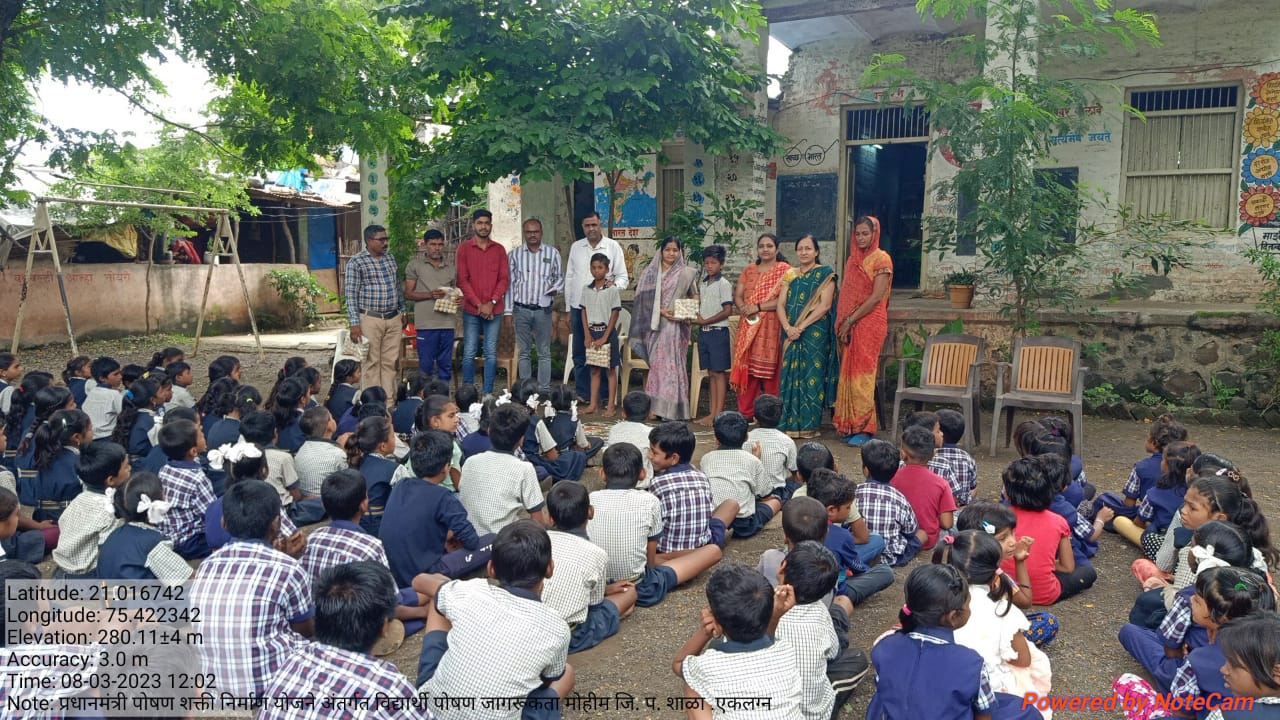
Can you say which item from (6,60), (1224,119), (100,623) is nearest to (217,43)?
(6,60)

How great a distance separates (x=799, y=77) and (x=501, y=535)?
876cm

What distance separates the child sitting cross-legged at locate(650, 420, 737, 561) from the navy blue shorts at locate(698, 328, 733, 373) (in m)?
3.19

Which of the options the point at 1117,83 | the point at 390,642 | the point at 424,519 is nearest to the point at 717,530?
the point at 424,519

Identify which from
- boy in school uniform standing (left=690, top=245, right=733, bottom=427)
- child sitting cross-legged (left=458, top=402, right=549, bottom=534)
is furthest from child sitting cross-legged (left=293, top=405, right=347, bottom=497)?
boy in school uniform standing (left=690, top=245, right=733, bottom=427)

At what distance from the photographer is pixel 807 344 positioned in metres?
7.12

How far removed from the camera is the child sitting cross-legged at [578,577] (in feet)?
11.3

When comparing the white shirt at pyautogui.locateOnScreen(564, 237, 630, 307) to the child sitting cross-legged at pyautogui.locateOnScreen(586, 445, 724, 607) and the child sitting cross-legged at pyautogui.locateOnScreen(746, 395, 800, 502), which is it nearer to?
the child sitting cross-legged at pyautogui.locateOnScreen(746, 395, 800, 502)

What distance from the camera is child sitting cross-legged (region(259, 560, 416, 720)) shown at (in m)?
2.41

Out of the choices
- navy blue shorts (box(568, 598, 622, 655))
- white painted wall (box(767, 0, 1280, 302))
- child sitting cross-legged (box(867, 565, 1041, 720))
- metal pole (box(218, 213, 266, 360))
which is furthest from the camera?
metal pole (box(218, 213, 266, 360))

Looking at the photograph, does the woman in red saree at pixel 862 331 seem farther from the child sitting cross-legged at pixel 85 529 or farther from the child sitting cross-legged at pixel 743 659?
the child sitting cross-legged at pixel 85 529

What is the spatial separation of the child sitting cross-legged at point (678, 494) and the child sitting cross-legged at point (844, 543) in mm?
674

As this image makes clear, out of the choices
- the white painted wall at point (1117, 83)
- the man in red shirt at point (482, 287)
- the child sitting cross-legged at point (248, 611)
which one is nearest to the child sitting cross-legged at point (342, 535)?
the child sitting cross-legged at point (248, 611)

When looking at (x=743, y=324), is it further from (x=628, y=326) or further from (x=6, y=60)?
(x=6, y=60)

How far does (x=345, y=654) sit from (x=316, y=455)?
2.62 metres
